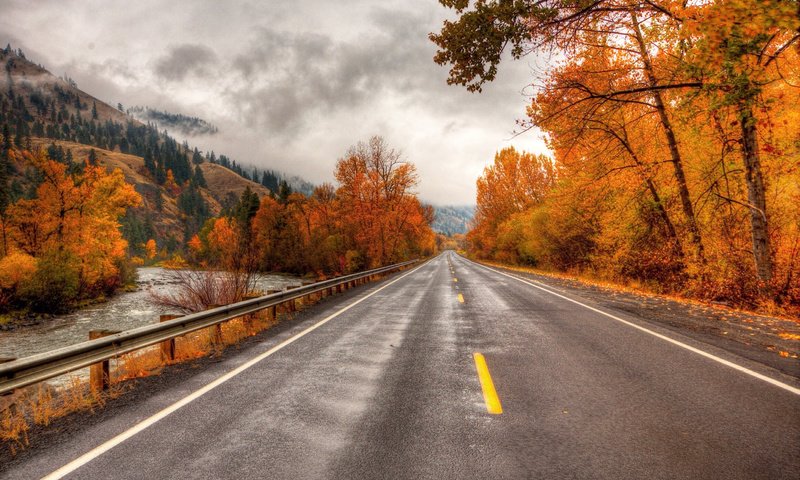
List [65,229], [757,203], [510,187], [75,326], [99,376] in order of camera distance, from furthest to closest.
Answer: [510,187] < [65,229] < [75,326] < [757,203] < [99,376]

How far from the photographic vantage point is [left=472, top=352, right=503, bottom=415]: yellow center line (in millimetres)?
3680

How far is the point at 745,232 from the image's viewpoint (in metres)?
12.2

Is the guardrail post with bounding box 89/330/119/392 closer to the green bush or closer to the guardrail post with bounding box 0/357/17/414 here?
the guardrail post with bounding box 0/357/17/414

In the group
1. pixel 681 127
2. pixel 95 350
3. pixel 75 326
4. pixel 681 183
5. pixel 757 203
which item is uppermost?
pixel 681 127

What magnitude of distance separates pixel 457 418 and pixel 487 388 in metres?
0.88

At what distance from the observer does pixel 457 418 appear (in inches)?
138

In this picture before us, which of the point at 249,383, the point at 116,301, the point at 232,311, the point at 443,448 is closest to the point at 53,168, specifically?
the point at 116,301

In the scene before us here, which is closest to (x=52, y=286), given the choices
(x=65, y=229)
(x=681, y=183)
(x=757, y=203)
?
(x=65, y=229)

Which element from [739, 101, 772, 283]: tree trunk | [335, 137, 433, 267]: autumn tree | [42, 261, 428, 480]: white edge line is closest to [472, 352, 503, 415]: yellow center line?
[42, 261, 428, 480]: white edge line

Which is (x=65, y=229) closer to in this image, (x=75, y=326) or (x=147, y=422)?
(x=75, y=326)

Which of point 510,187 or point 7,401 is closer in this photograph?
point 7,401

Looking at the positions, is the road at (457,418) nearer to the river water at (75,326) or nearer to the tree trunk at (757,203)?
Answer: the tree trunk at (757,203)

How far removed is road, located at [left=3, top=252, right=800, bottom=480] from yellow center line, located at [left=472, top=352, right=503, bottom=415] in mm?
36

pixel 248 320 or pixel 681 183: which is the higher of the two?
pixel 681 183
